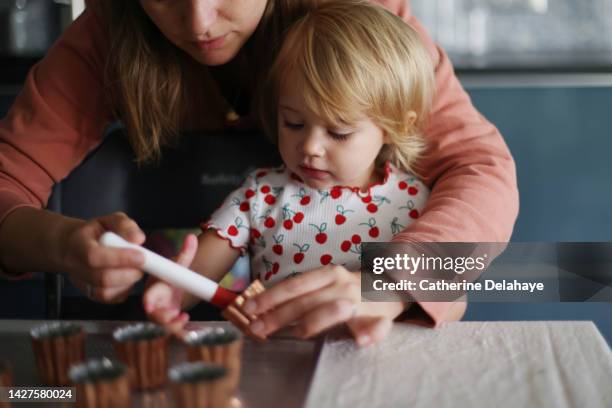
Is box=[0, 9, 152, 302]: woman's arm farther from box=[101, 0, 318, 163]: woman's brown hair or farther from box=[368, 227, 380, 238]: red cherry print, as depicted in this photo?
box=[368, 227, 380, 238]: red cherry print

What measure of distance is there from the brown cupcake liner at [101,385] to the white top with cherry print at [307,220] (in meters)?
0.56

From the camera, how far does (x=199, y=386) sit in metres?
0.55

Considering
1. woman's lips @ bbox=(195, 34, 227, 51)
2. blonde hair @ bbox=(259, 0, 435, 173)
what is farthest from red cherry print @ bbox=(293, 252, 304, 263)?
woman's lips @ bbox=(195, 34, 227, 51)

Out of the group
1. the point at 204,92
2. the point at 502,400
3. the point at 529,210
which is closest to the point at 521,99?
the point at 529,210

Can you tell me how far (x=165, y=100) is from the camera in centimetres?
121

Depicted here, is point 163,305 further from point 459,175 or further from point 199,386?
point 459,175

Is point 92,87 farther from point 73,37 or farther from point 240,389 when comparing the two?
point 240,389

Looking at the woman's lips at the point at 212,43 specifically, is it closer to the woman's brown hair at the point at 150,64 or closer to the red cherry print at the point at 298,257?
the woman's brown hair at the point at 150,64

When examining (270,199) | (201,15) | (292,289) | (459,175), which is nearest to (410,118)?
(459,175)

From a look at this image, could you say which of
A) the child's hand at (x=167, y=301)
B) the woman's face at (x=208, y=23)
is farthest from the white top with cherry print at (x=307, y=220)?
the child's hand at (x=167, y=301)

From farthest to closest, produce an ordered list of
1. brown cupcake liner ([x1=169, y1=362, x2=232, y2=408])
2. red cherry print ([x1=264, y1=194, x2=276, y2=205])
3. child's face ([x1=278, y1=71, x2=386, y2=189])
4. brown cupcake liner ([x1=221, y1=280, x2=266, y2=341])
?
red cherry print ([x1=264, y1=194, x2=276, y2=205]) → child's face ([x1=278, y1=71, x2=386, y2=189]) → brown cupcake liner ([x1=221, y1=280, x2=266, y2=341]) → brown cupcake liner ([x1=169, y1=362, x2=232, y2=408])

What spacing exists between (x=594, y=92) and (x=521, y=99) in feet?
0.66

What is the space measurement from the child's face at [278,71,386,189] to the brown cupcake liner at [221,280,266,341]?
1.17 feet

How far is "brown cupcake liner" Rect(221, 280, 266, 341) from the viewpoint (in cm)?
75
